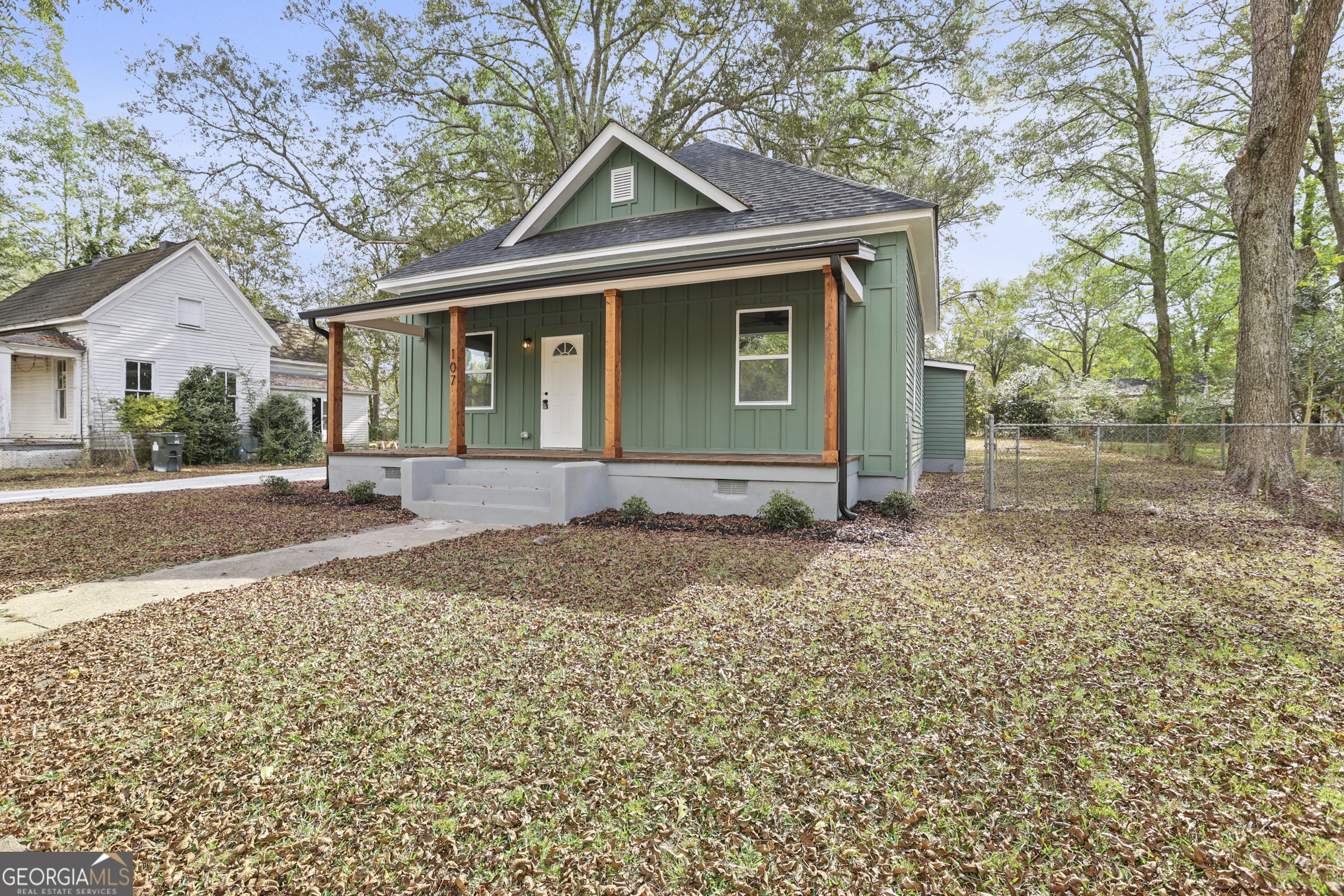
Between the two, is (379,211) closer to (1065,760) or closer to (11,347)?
(11,347)

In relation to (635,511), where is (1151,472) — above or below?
above

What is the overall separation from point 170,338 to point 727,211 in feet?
59.4

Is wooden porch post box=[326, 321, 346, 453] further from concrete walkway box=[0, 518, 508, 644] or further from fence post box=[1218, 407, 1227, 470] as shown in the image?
fence post box=[1218, 407, 1227, 470]

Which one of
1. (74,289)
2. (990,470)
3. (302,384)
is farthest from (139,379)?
(990,470)

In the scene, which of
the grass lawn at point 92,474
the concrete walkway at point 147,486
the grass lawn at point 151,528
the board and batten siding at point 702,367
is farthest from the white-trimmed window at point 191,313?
the board and batten siding at point 702,367

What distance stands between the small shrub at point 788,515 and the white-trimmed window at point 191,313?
20382 mm

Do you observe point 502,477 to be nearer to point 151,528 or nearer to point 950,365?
point 151,528

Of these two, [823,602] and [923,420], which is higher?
[923,420]

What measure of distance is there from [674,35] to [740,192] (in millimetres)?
9421

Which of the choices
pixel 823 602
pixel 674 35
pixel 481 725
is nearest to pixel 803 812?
pixel 481 725

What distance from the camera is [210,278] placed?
747 inches

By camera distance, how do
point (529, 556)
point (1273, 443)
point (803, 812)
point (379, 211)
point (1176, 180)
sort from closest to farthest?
point (803, 812)
point (529, 556)
point (1273, 443)
point (1176, 180)
point (379, 211)

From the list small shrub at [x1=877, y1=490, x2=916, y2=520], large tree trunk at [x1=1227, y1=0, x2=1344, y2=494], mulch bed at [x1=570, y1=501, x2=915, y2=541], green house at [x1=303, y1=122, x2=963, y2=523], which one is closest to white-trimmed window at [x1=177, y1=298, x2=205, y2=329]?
green house at [x1=303, y1=122, x2=963, y2=523]

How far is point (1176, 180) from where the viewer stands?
681 inches
